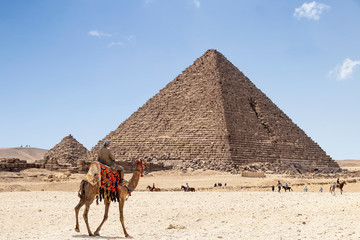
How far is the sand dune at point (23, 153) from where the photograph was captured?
5556 inches

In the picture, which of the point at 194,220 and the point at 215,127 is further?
the point at 215,127

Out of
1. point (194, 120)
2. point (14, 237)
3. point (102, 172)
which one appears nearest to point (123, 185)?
point (102, 172)

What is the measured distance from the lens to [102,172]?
9953 millimetres

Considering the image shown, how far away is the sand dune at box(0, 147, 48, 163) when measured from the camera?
141125 mm

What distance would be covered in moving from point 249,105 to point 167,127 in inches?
455

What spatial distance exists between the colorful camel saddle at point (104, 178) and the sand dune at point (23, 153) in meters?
132

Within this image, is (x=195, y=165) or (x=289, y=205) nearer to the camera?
(x=289, y=205)

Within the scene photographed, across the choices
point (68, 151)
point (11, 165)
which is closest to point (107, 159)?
point (11, 165)

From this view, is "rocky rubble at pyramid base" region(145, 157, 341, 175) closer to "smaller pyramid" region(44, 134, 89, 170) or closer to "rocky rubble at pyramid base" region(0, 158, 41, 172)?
"smaller pyramid" region(44, 134, 89, 170)

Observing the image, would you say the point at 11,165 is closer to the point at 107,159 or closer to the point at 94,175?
the point at 107,159

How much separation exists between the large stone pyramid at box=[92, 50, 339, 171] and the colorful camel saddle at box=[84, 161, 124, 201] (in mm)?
40133

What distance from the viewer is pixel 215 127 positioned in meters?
59.3

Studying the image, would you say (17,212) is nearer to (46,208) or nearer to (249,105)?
(46,208)

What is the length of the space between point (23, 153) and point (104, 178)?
146 metres
